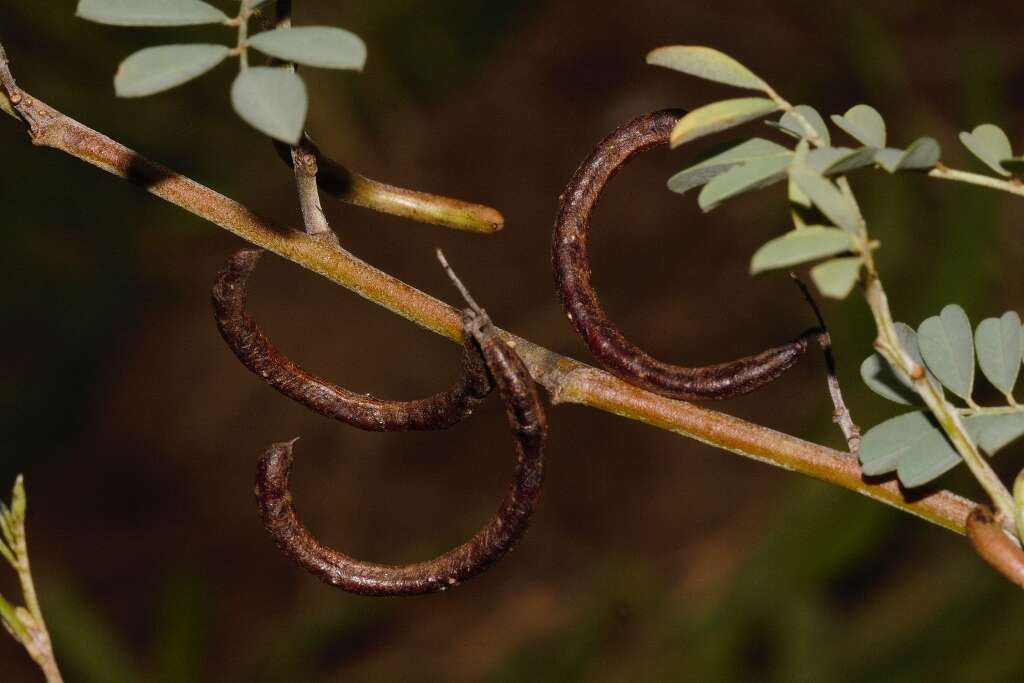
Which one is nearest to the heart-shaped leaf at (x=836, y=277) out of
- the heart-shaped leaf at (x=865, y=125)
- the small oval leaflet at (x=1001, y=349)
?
the heart-shaped leaf at (x=865, y=125)

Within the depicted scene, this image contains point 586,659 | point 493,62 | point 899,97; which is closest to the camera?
point 586,659

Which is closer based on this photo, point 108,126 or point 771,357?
point 771,357

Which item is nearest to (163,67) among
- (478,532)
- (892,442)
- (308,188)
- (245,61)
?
(245,61)

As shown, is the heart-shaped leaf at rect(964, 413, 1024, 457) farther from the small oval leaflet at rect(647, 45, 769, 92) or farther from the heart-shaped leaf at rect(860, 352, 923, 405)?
the small oval leaflet at rect(647, 45, 769, 92)

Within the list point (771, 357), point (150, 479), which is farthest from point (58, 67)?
point (771, 357)

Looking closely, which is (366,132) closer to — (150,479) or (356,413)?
(150,479)

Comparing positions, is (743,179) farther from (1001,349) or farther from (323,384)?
(323,384)
